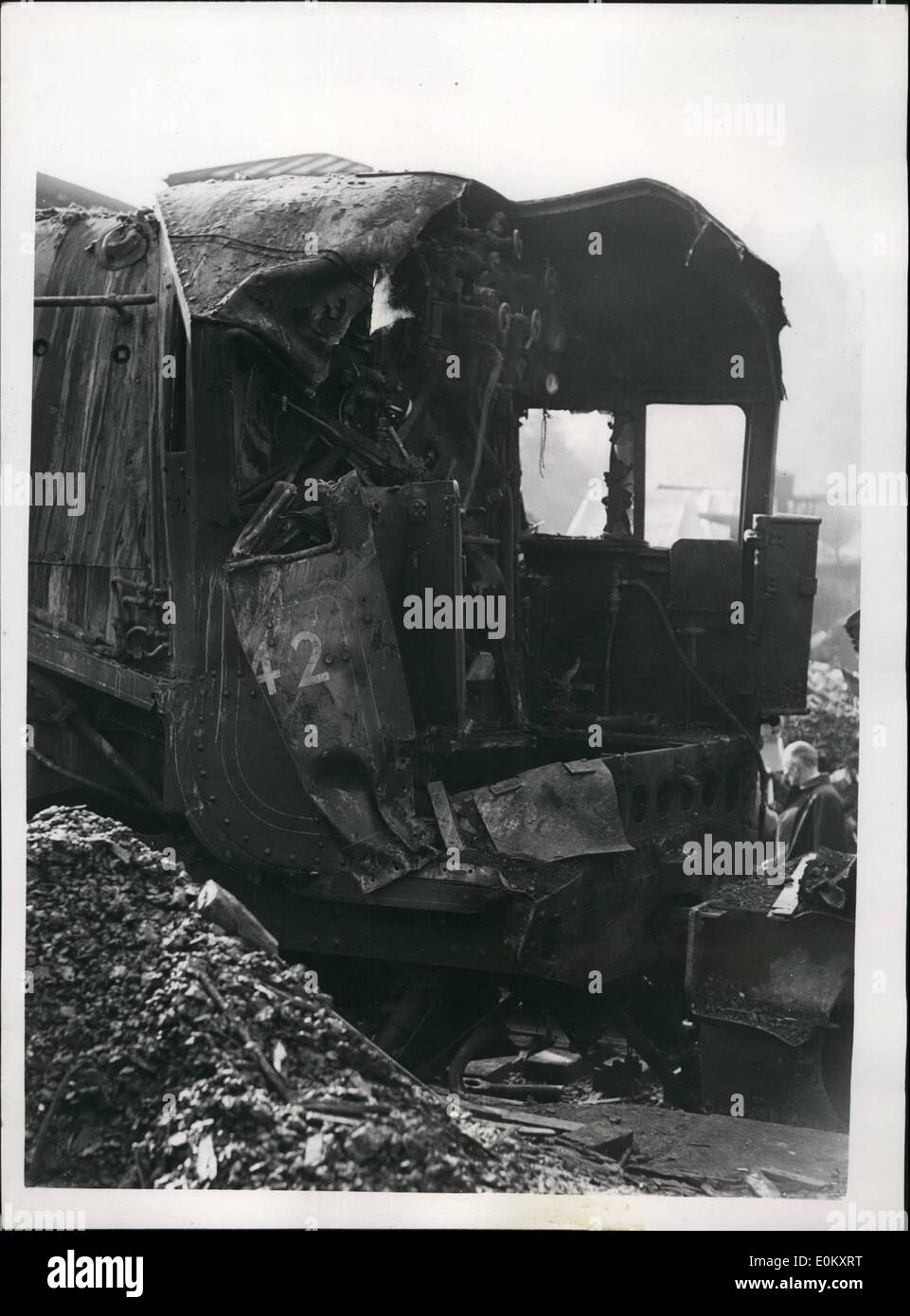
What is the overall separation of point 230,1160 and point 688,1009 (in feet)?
7.49

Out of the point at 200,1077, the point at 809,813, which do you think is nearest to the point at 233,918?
the point at 200,1077

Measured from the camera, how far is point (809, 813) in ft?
31.0

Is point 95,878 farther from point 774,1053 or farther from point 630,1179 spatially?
point 774,1053

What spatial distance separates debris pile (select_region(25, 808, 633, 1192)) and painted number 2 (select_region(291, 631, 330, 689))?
36.4 inches

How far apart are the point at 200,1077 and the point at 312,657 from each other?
1.64 metres

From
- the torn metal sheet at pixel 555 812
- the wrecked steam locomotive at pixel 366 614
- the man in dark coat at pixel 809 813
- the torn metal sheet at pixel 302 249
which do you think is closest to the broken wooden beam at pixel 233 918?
the wrecked steam locomotive at pixel 366 614

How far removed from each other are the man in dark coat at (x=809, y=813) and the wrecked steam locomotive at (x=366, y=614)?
77.1 inches

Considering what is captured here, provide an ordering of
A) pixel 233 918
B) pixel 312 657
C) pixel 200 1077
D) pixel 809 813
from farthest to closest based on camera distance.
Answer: pixel 809 813 < pixel 312 657 < pixel 233 918 < pixel 200 1077

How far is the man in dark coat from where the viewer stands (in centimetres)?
927

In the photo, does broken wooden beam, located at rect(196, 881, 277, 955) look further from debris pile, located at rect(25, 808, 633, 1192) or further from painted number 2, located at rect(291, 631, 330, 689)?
painted number 2, located at rect(291, 631, 330, 689)

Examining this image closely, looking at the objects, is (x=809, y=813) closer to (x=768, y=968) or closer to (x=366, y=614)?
(x=768, y=968)

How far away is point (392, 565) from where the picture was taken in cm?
620

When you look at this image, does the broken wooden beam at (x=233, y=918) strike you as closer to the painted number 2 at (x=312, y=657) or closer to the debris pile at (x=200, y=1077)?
the debris pile at (x=200, y=1077)

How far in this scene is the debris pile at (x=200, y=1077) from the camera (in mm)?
5160
